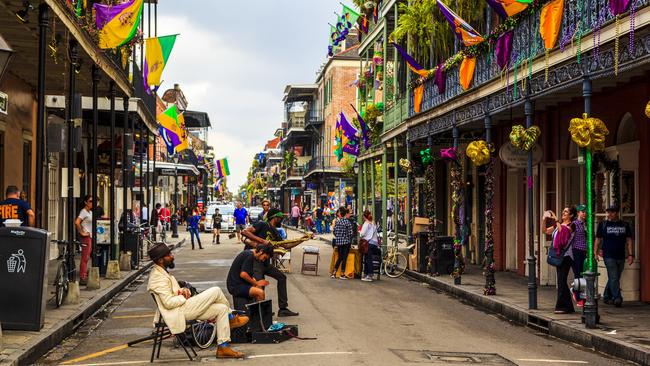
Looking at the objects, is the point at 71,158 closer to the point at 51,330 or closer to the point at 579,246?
the point at 51,330

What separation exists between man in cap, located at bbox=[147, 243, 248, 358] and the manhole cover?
1.87 meters

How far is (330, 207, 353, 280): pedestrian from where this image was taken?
2247cm

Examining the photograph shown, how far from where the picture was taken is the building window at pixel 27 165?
910 inches

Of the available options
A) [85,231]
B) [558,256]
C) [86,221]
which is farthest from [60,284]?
[558,256]

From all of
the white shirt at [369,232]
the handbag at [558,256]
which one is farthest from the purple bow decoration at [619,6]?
the white shirt at [369,232]

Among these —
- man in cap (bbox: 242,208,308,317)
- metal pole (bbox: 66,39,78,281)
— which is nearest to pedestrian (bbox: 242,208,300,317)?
man in cap (bbox: 242,208,308,317)

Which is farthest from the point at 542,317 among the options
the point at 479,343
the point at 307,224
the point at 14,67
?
the point at 307,224

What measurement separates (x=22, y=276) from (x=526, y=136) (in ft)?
28.5

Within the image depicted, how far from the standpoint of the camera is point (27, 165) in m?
23.3

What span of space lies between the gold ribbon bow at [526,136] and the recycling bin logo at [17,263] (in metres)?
8.62

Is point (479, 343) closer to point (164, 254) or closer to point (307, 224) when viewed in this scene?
point (164, 254)

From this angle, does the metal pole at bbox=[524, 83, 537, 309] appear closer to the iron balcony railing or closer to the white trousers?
the iron balcony railing

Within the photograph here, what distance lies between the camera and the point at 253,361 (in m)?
9.97

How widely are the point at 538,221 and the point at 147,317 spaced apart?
35.2ft
